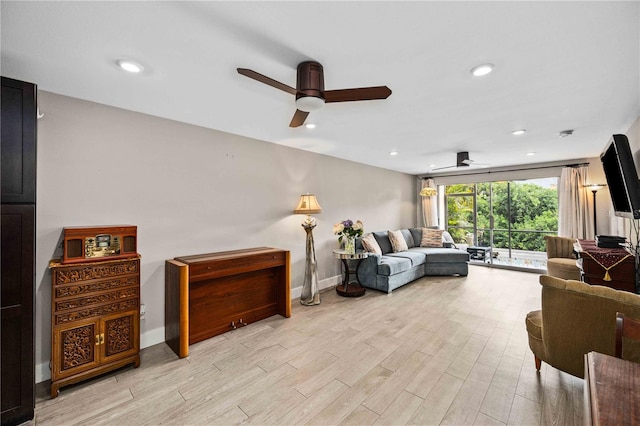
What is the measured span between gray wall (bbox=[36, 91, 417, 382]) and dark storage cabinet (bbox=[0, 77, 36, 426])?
1.76ft

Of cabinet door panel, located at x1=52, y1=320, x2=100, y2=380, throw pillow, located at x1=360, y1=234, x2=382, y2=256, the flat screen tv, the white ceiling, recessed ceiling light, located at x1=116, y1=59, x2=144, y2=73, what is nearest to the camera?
the white ceiling

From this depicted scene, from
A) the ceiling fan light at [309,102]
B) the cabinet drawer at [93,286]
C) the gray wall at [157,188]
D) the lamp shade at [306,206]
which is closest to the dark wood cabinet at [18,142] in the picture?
the gray wall at [157,188]

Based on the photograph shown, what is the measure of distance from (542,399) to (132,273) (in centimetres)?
345

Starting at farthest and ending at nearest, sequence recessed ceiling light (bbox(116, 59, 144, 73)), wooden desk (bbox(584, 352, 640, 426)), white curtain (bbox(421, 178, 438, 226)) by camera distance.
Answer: white curtain (bbox(421, 178, 438, 226))
recessed ceiling light (bbox(116, 59, 144, 73))
wooden desk (bbox(584, 352, 640, 426))

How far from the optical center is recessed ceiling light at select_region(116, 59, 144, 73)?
185cm

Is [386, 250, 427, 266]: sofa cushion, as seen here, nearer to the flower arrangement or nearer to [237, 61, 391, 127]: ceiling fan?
the flower arrangement

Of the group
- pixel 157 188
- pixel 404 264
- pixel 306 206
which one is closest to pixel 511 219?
pixel 404 264

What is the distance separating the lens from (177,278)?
263 centimetres

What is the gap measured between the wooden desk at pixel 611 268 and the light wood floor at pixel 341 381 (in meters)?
0.91

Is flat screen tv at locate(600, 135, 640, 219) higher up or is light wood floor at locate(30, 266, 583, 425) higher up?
flat screen tv at locate(600, 135, 640, 219)

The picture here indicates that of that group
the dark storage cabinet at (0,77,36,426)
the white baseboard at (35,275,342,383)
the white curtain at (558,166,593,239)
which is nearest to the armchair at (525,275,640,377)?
the white baseboard at (35,275,342,383)

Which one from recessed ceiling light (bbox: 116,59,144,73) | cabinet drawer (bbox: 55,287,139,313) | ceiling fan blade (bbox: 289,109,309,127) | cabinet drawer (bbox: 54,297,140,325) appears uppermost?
recessed ceiling light (bbox: 116,59,144,73)

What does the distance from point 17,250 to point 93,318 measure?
75 centimetres

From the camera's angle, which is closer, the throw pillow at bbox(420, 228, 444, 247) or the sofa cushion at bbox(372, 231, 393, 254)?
the sofa cushion at bbox(372, 231, 393, 254)
